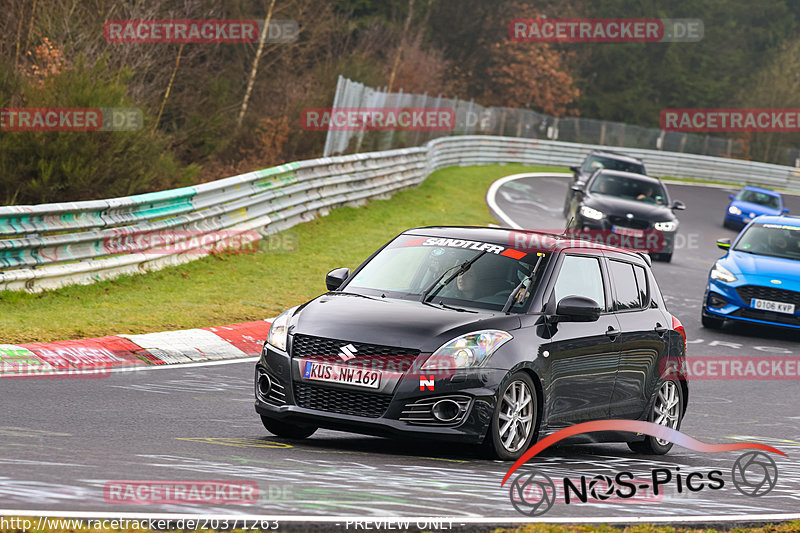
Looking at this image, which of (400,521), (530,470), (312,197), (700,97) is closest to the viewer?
(400,521)

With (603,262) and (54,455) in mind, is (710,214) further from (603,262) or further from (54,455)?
(54,455)

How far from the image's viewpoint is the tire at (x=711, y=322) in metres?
17.4

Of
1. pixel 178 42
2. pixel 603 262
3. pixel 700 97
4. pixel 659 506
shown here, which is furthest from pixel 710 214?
pixel 700 97

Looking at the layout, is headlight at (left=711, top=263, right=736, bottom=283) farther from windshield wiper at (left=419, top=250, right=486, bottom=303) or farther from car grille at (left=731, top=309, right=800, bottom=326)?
windshield wiper at (left=419, top=250, right=486, bottom=303)

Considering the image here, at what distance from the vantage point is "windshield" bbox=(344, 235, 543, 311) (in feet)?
27.6

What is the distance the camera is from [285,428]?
8.14m

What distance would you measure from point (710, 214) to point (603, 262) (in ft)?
113

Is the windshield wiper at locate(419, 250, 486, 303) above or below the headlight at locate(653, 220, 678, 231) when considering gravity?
above

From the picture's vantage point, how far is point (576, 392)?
844 cm

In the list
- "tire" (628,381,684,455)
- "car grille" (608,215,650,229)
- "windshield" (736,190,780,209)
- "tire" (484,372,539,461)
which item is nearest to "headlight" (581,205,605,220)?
"car grille" (608,215,650,229)

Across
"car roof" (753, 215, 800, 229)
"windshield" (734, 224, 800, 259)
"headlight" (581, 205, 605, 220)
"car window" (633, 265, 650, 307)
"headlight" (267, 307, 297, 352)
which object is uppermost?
"car window" (633, 265, 650, 307)

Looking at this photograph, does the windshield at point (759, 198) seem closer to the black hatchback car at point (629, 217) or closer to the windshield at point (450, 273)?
the black hatchback car at point (629, 217)

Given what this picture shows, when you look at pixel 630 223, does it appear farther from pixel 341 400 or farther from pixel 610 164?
pixel 341 400

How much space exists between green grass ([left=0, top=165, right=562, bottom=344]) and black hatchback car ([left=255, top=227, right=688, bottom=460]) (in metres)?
3.81
